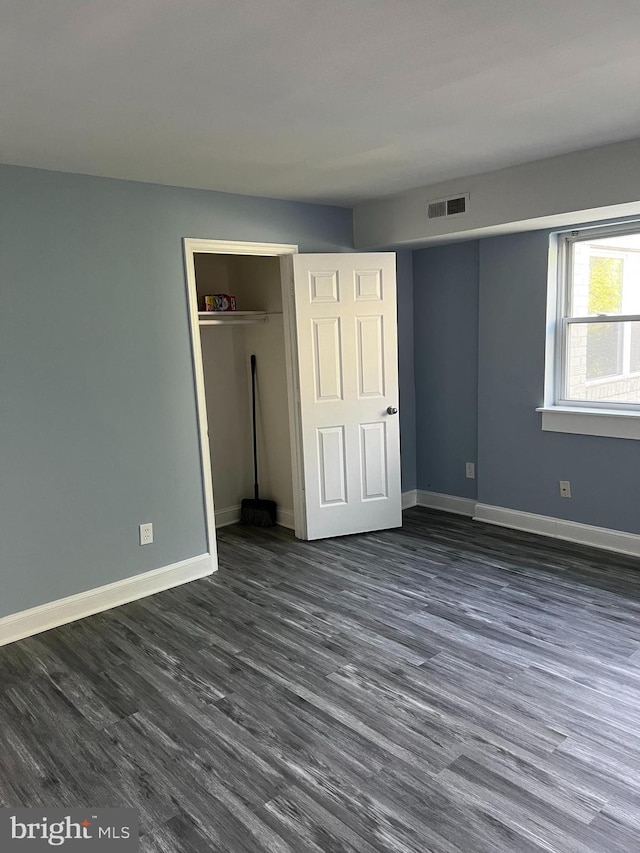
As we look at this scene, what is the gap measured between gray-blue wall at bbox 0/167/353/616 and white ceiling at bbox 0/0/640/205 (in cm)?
30

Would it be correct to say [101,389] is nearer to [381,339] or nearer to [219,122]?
[219,122]

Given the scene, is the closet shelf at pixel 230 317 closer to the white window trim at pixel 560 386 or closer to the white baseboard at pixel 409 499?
the white baseboard at pixel 409 499

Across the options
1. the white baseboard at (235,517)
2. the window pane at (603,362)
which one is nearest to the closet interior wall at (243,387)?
the white baseboard at (235,517)

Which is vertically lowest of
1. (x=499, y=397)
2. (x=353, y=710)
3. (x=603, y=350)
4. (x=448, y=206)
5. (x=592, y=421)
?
(x=353, y=710)

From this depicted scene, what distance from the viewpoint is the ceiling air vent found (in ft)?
12.8

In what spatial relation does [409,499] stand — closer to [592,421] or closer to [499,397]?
[499,397]

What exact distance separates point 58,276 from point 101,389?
0.64 m

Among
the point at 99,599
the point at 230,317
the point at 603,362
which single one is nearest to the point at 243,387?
the point at 230,317

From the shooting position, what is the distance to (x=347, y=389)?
4426 millimetres

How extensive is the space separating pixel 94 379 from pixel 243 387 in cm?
175

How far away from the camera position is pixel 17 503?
320 cm

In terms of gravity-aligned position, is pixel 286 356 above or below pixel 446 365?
above

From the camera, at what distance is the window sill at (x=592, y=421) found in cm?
388

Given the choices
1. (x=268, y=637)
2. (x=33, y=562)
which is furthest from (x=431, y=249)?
(x=33, y=562)
